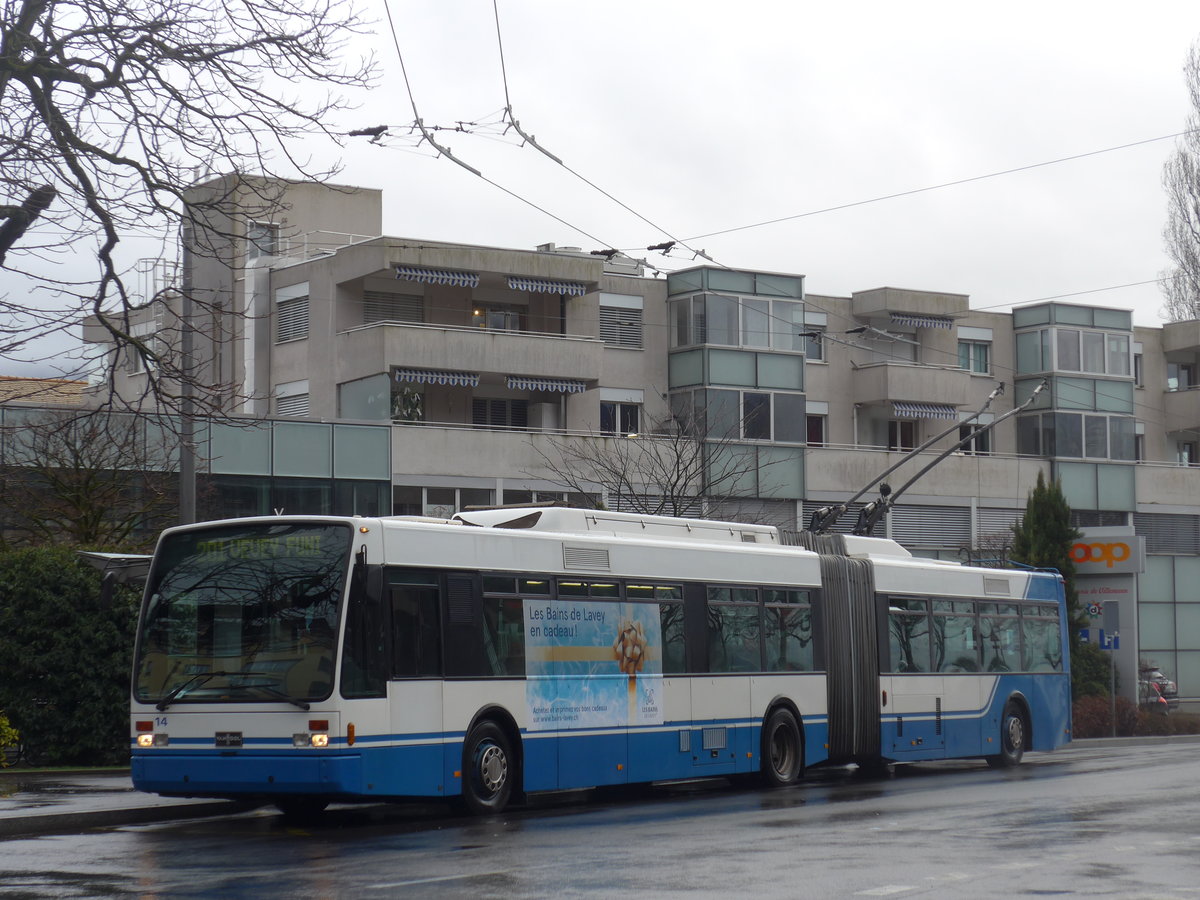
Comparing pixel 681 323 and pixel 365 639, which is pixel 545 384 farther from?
pixel 365 639

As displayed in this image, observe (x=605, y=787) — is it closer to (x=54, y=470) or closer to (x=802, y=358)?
(x=54, y=470)

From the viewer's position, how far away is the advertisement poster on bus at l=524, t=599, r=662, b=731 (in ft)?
56.0

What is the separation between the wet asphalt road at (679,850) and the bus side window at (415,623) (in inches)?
54.6

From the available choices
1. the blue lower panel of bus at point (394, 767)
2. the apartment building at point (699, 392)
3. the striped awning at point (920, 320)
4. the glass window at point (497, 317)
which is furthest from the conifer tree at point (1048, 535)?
the blue lower panel of bus at point (394, 767)

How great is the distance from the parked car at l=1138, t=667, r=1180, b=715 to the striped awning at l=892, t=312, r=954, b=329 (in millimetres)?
12028

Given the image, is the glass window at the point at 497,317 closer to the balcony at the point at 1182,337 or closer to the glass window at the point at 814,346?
the glass window at the point at 814,346

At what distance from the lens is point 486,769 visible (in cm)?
1620

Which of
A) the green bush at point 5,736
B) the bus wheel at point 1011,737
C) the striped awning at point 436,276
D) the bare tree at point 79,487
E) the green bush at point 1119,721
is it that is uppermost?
the striped awning at point 436,276

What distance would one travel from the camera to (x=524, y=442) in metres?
43.9

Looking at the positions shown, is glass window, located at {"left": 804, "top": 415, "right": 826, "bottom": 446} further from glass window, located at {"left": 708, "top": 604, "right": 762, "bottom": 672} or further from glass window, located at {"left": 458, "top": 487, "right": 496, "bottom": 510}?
glass window, located at {"left": 708, "top": 604, "right": 762, "bottom": 672}

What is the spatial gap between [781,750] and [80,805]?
8.12 metres

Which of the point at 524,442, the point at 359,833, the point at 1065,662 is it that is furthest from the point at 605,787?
the point at 524,442

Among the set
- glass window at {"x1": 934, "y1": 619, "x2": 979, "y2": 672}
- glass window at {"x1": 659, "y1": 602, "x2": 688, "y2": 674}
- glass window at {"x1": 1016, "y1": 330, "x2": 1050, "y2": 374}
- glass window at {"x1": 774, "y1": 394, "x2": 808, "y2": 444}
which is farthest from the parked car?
glass window at {"x1": 659, "y1": 602, "x2": 688, "y2": 674}

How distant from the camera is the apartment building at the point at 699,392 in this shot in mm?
42750
